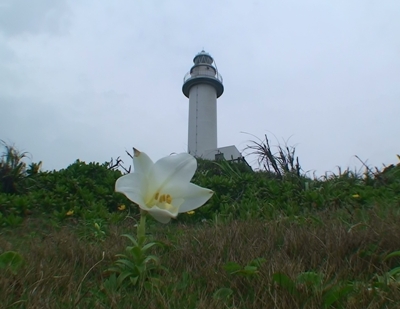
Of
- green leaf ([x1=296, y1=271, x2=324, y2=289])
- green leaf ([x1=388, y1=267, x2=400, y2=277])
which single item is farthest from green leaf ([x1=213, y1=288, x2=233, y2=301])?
green leaf ([x1=388, y1=267, x2=400, y2=277])

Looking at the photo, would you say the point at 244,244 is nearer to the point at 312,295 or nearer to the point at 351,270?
the point at 351,270

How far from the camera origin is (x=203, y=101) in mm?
23984

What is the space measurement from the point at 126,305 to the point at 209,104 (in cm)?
2326

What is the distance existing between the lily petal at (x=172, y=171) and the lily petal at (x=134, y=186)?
0.04m

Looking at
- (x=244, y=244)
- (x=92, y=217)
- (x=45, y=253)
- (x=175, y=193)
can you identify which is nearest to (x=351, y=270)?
(x=244, y=244)

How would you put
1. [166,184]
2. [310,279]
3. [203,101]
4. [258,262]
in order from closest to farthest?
[310,279] → [166,184] → [258,262] → [203,101]

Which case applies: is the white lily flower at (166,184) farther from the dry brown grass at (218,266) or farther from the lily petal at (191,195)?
the dry brown grass at (218,266)

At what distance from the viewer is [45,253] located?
2.00 metres

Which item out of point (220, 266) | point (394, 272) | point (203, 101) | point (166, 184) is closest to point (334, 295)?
point (394, 272)

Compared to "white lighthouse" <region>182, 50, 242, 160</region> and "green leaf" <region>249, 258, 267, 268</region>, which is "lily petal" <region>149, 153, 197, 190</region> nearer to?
"green leaf" <region>249, 258, 267, 268</region>

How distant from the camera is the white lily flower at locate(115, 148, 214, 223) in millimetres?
1499

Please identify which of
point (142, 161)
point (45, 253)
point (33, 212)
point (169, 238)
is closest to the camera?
point (142, 161)

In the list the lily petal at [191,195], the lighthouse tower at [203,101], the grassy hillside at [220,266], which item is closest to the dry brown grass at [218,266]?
the grassy hillside at [220,266]

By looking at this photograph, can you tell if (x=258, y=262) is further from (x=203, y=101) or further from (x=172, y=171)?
(x=203, y=101)
